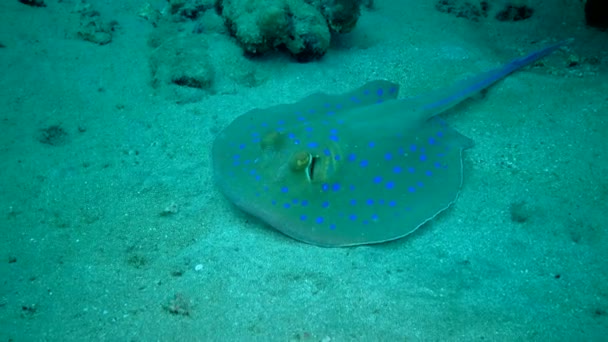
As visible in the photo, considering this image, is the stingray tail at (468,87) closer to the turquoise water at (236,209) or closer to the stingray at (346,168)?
the stingray at (346,168)

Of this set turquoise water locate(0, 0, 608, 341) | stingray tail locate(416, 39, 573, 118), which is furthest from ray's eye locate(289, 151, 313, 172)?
stingray tail locate(416, 39, 573, 118)

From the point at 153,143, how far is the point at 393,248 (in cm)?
313

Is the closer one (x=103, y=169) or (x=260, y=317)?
(x=260, y=317)

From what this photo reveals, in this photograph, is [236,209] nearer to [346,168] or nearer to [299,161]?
[299,161]

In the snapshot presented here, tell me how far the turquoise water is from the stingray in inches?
9.7

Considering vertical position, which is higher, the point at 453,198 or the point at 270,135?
the point at 270,135

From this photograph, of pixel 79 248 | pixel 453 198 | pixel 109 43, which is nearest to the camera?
pixel 79 248

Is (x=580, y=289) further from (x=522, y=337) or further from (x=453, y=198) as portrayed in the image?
(x=453, y=198)

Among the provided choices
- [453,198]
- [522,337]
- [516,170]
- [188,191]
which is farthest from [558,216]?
[188,191]

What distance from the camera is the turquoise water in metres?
2.91

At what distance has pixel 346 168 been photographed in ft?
12.7

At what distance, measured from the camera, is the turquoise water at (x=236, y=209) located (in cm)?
291

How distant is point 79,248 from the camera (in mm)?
3473

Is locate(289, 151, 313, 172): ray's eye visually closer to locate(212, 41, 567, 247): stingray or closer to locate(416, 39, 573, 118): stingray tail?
locate(212, 41, 567, 247): stingray
